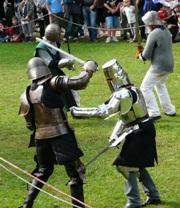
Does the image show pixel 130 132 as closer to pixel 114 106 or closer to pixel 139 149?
pixel 139 149

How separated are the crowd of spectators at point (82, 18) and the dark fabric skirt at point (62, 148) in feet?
43.9

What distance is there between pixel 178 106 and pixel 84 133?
2350 millimetres

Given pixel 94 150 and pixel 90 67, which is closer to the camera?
pixel 90 67

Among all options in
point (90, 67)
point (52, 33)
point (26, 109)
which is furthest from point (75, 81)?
point (52, 33)

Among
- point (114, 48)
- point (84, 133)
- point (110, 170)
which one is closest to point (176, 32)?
point (114, 48)

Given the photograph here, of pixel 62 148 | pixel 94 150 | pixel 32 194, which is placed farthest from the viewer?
pixel 94 150

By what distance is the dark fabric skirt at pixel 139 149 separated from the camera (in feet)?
21.9

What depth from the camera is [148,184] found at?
712cm

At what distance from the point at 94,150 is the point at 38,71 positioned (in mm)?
2943

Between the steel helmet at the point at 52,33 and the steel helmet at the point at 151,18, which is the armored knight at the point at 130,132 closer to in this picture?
the steel helmet at the point at 52,33

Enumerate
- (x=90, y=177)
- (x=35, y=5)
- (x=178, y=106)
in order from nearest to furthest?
(x=90, y=177) < (x=178, y=106) < (x=35, y=5)

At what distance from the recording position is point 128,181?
22.2 ft

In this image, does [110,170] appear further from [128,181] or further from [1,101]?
[1,101]

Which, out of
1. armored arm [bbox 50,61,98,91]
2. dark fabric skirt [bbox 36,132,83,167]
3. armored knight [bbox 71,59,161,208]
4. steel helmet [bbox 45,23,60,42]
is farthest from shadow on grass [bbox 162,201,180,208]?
steel helmet [bbox 45,23,60,42]
